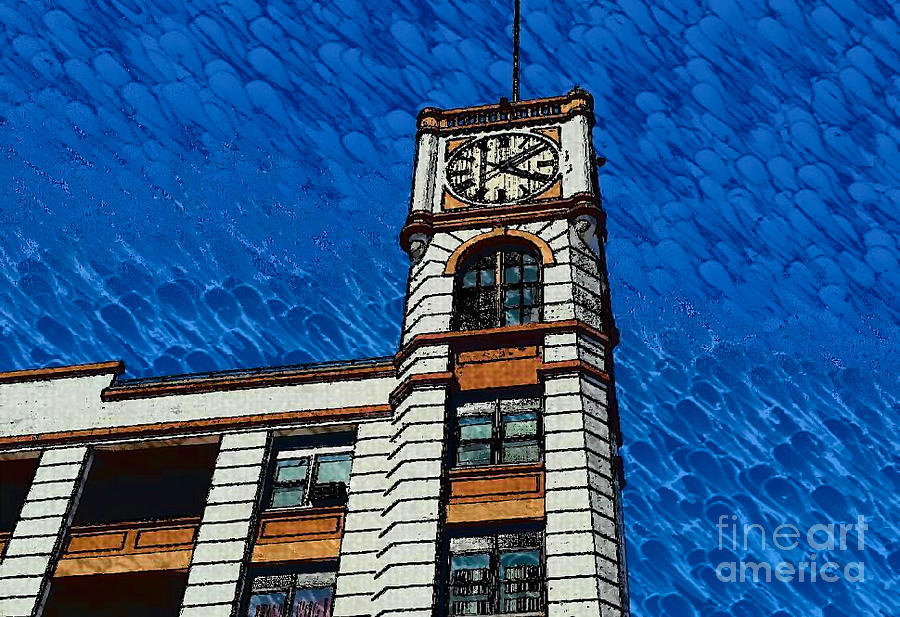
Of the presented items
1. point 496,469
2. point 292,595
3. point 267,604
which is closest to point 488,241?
point 496,469

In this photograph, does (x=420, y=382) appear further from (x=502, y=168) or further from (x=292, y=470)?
(x=502, y=168)

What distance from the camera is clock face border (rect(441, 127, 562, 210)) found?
118 ft

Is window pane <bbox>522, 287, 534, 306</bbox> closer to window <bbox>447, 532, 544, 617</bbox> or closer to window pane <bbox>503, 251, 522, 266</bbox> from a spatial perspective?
window pane <bbox>503, 251, 522, 266</bbox>

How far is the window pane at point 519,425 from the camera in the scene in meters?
29.3

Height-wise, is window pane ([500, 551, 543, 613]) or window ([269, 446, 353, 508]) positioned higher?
window ([269, 446, 353, 508])

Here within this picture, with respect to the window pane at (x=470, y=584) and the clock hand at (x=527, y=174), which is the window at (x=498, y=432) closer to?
the window pane at (x=470, y=584)

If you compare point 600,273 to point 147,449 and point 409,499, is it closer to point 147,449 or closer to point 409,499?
point 409,499

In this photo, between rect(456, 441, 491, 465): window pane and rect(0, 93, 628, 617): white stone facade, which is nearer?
rect(0, 93, 628, 617): white stone facade

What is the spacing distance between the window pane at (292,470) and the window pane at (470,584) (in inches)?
203

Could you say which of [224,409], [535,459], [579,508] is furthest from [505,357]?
[224,409]

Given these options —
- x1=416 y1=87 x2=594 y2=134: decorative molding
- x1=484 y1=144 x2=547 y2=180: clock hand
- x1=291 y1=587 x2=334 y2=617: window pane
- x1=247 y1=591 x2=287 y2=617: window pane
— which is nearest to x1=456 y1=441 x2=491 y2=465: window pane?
x1=291 y1=587 x2=334 y2=617: window pane

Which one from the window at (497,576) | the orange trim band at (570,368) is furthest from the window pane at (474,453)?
the orange trim band at (570,368)

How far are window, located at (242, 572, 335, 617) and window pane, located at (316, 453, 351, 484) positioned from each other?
8.65 feet

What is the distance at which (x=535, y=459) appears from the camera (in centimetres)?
2852
